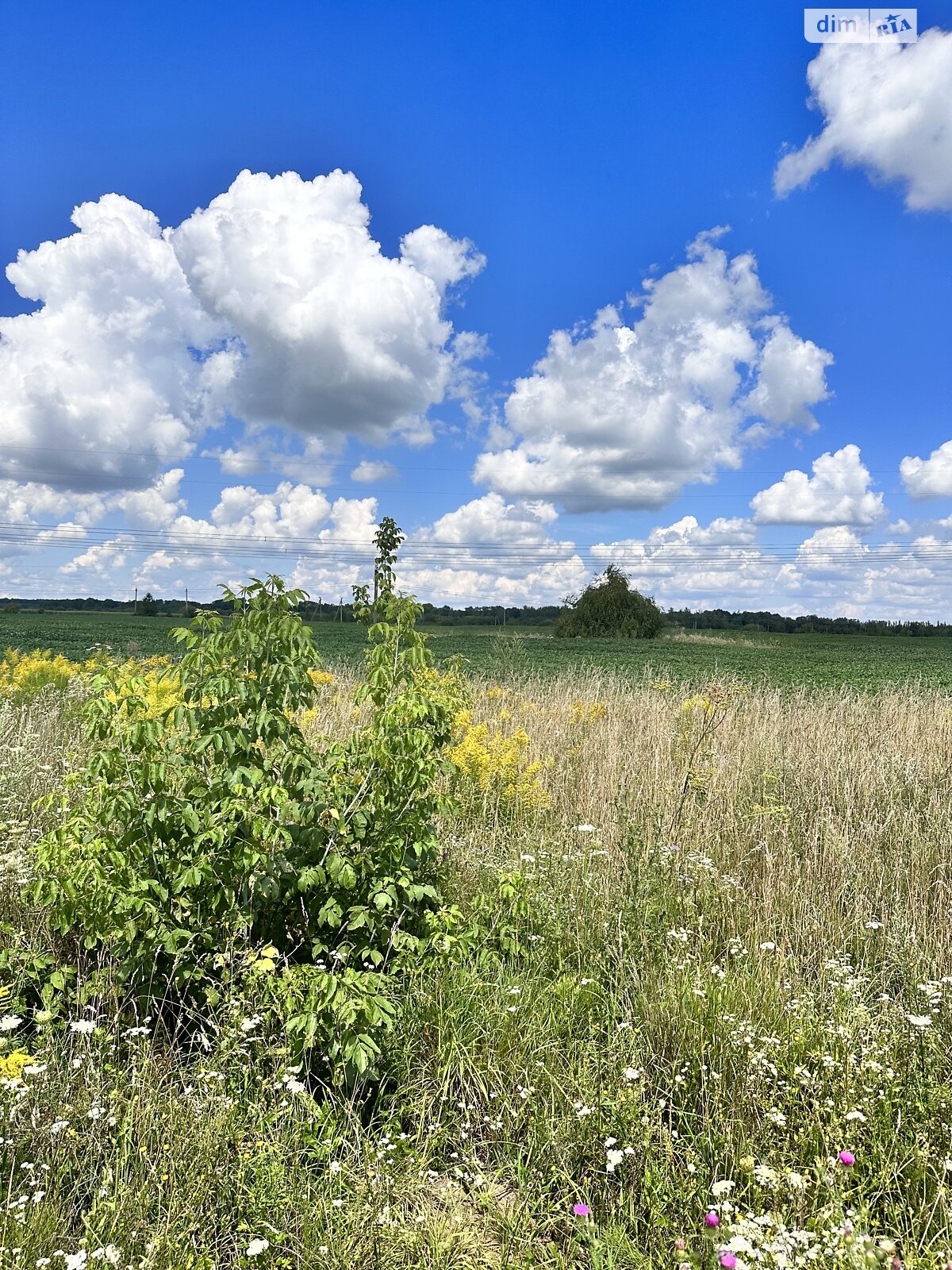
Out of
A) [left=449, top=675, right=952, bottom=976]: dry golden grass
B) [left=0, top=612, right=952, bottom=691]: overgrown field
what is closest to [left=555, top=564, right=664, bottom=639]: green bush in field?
[left=0, top=612, right=952, bottom=691]: overgrown field

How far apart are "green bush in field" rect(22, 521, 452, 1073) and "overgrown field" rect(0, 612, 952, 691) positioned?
404 inches

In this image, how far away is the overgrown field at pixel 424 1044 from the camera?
2227 mm

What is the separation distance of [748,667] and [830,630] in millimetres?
57234

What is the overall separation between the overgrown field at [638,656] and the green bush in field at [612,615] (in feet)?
49.4

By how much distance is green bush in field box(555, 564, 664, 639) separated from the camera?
2677 inches

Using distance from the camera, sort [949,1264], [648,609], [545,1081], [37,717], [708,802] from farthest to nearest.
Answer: [648,609] < [37,717] < [708,802] < [545,1081] < [949,1264]

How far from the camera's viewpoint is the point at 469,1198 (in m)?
2.46

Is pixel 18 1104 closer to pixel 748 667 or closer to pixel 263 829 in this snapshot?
pixel 263 829

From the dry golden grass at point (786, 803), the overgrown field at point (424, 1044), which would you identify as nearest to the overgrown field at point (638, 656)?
the dry golden grass at point (786, 803)

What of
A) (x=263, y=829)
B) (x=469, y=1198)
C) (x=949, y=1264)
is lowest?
(x=469, y=1198)

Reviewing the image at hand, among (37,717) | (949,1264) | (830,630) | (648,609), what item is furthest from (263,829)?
(830,630)

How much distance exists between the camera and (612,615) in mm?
68562

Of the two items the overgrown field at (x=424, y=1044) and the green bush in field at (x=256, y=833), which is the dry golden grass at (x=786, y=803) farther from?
the green bush in field at (x=256, y=833)

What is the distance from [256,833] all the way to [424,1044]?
3.60 ft
